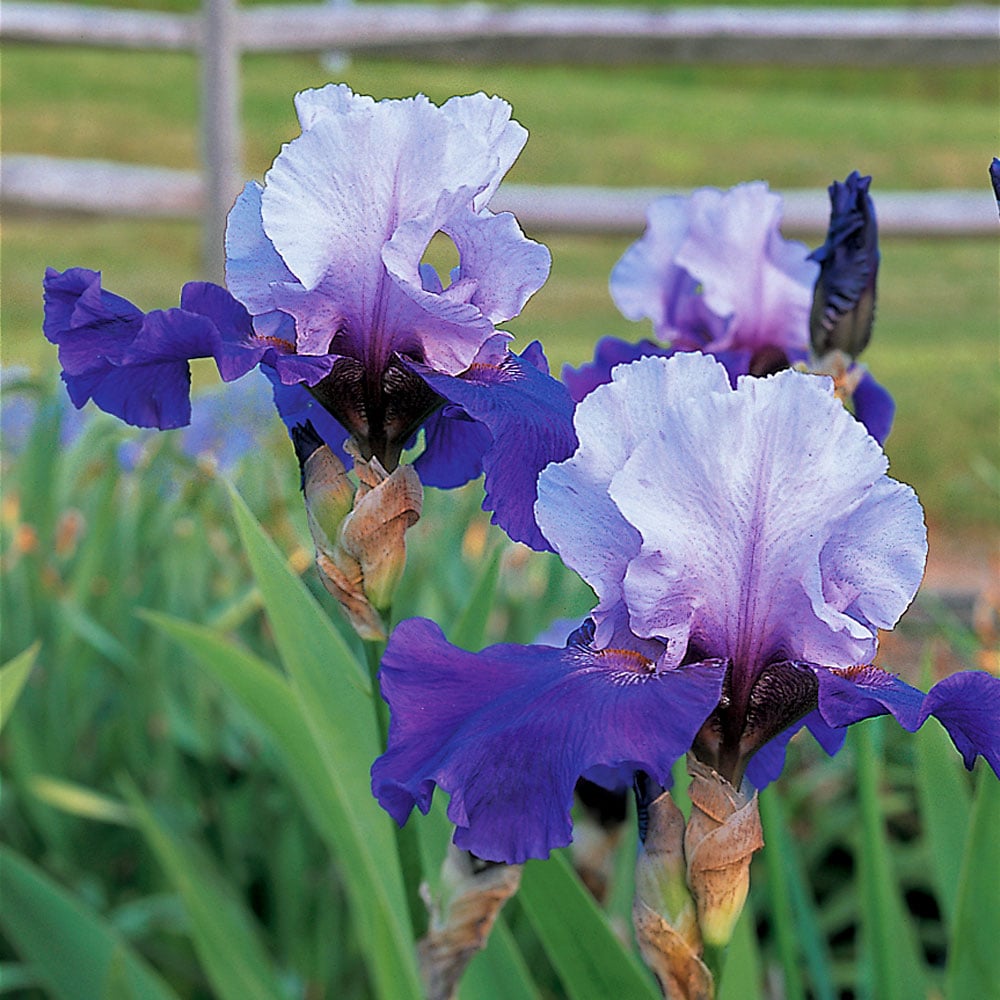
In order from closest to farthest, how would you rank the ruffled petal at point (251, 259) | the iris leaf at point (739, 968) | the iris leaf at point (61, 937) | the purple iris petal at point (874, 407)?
the ruffled petal at point (251, 259)
the iris leaf at point (739, 968)
the purple iris petal at point (874, 407)
the iris leaf at point (61, 937)

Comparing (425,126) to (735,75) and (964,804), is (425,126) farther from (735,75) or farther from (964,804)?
(735,75)

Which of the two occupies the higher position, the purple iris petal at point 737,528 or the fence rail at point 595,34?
the purple iris petal at point 737,528

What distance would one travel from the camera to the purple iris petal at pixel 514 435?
43cm

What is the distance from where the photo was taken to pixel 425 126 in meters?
0.45

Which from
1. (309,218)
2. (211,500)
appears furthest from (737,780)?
(211,500)

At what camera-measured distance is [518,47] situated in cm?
283

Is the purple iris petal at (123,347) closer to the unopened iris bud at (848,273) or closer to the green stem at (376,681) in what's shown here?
the green stem at (376,681)

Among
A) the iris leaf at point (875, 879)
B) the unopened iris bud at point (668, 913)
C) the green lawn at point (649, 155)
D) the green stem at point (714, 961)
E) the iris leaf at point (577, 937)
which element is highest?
the unopened iris bud at point (668, 913)

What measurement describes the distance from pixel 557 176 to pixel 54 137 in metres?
3.42

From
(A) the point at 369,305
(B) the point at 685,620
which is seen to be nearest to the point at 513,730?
(B) the point at 685,620

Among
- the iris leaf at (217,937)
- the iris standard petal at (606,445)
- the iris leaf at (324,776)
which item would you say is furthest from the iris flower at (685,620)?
the iris leaf at (217,937)

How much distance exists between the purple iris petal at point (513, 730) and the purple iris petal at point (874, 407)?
1.11ft

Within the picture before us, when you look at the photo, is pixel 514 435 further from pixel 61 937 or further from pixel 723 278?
pixel 61 937

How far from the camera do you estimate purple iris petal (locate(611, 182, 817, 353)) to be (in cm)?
75
